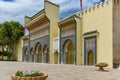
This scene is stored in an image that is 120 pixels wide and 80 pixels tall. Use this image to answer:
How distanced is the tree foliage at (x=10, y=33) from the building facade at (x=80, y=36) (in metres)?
10.0

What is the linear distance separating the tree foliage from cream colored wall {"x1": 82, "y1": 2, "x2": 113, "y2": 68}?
28.8 metres

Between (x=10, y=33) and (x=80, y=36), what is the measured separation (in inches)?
1091

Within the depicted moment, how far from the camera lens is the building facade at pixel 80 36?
83.1 ft

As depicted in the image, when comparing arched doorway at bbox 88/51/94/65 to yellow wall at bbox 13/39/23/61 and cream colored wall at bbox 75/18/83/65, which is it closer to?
cream colored wall at bbox 75/18/83/65

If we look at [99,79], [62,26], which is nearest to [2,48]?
[62,26]

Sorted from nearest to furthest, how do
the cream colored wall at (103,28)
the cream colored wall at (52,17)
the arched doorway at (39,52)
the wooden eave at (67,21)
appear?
the cream colored wall at (103,28)
the wooden eave at (67,21)
the cream colored wall at (52,17)
the arched doorway at (39,52)

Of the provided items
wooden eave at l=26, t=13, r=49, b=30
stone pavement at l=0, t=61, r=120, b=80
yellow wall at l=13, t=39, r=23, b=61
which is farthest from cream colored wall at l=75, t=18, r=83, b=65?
yellow wall at l=13, t=39, r=23, b=61

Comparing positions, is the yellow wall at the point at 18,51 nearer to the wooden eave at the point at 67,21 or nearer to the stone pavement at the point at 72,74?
the wooden eave at the point at 67,21

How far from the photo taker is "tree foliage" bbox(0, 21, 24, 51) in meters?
54.2

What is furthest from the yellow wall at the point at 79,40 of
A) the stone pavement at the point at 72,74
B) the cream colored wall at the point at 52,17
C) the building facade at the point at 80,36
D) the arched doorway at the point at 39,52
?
the arched doorway at the point at 39,52

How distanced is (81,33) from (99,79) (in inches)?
745

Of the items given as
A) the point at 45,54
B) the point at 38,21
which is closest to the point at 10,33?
the point at 38,21

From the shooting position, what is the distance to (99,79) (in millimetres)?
12492

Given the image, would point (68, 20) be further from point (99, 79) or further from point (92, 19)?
point (99, 79)
